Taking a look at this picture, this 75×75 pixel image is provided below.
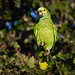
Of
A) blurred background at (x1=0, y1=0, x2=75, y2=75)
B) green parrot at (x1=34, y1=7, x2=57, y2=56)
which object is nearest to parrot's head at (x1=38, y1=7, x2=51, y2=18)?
green parrot at (x1=34, y1=7, x2=57, y2=56)

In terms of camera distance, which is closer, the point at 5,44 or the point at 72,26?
the point at 5,44

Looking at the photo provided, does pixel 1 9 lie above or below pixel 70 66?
above

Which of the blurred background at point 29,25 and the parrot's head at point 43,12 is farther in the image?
the blurred background at point 29,25

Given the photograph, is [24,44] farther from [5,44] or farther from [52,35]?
[52,35]

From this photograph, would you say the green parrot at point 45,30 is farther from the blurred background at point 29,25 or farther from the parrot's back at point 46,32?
the blurred background at point 29,25

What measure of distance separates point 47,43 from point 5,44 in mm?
767

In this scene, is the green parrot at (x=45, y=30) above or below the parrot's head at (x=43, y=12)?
below

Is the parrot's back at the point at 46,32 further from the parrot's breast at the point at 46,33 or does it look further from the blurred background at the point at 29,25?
the blurred background at the point at 29,25

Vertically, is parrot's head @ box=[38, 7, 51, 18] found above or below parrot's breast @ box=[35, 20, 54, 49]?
Answer: above

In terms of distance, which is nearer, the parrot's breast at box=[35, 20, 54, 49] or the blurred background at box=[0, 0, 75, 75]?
the parrot's breast at box=[35, 20, 54, 49]

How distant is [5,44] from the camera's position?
2.36 m

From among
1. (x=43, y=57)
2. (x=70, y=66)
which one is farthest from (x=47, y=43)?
(x=70, y=66)

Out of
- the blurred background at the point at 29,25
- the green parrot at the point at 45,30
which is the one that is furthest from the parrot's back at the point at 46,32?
the blurred background at the point at 29,25

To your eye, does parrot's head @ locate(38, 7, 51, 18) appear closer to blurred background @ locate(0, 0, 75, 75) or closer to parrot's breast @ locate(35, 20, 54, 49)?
parrot's breast @ locate(35, 20, 54, 49)
